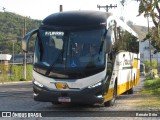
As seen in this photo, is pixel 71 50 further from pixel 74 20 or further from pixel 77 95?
pixel 77 95

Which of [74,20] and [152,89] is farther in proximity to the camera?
[152,89]

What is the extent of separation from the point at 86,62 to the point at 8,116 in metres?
3.18

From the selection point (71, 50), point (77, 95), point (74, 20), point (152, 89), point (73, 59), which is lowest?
point (152, 89)

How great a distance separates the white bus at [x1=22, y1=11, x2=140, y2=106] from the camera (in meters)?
13.7

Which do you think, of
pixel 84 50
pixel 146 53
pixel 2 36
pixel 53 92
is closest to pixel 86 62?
pixel 84 50

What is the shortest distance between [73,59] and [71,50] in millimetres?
328

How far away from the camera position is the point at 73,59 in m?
14.0

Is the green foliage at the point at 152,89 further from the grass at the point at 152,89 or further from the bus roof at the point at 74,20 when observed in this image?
the bus roof at the point at 74,20

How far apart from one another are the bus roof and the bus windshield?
0.24m

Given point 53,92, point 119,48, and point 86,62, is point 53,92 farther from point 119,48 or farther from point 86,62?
point 119,48

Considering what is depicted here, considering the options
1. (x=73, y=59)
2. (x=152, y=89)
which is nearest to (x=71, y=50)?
(x=73, y=59)

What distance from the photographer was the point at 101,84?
1382 centimetres

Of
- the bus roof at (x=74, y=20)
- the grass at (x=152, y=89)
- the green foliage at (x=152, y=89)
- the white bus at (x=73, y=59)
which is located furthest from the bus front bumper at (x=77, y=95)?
the green foliage at (x=152, y=89)

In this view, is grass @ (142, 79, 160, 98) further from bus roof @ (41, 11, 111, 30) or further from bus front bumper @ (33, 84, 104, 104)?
bus front bumper @ (33, 84, 104, 104)
